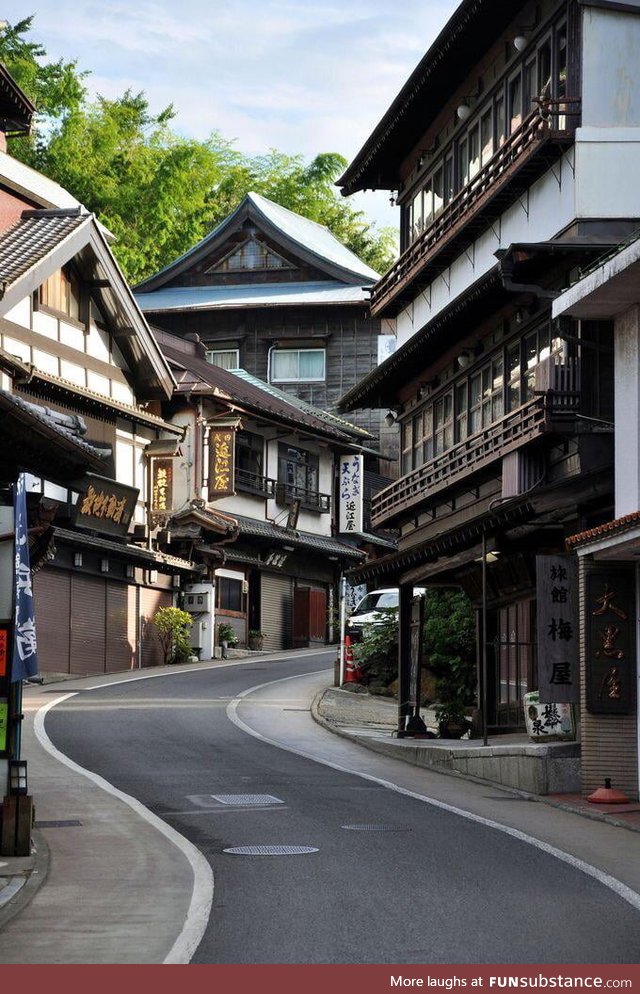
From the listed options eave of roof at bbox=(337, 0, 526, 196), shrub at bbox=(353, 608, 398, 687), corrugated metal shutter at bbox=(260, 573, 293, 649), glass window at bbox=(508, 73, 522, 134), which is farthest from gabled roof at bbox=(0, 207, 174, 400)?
glass window at bbox=(508, 73, 522, 134)

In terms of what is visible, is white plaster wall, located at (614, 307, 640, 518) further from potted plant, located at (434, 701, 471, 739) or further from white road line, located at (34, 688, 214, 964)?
potted plant, located at (434, 701, 471, 739)

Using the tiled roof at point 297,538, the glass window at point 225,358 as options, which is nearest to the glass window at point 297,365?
the glass window at point 225,358

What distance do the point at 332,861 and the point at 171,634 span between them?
32809mm

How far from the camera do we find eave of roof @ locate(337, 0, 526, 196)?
28.3 m

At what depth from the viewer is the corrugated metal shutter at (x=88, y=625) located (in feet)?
139

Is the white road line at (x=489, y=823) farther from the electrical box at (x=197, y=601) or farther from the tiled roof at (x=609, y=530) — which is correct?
the electrical box at (x=197, y=601)

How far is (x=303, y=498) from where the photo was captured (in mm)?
58031

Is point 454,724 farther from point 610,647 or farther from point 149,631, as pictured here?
point 149,631

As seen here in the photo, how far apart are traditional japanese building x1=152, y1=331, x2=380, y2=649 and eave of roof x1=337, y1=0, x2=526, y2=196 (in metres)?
14.0

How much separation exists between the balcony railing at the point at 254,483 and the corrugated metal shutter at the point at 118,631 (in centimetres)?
942

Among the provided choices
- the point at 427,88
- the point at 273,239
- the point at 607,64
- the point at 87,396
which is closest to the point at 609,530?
the point at 607,64

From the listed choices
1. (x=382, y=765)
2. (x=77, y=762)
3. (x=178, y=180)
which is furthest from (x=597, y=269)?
(x=178, y=180)

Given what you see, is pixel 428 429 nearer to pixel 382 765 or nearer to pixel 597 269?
pixel 382 765

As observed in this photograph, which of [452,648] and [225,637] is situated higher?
[225,637]
